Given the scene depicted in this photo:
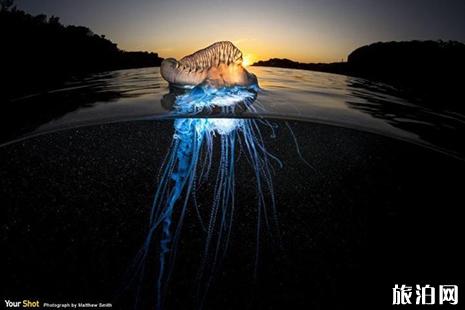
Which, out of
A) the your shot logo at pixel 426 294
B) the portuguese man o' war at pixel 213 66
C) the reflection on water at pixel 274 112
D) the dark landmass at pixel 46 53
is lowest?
the your shot logo at pixel 426 294

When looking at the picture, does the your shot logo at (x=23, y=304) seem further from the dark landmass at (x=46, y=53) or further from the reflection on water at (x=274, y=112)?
the dark landmass at (x=46, y=53)

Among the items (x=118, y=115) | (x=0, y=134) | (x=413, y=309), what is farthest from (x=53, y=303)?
(x=413, y=309)


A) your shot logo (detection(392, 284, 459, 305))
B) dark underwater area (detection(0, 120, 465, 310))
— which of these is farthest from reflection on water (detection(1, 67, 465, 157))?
your shot logo (detection(392, 284, 459, 305))

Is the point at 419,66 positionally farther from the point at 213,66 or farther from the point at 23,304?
the point at 23,304

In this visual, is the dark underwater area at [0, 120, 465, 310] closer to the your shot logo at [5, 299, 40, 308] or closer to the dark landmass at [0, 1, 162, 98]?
the your shot logo at [5, 299, 40, 308]

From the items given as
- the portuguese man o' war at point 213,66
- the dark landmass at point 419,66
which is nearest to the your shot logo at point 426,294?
the dark landmass at point 419,66

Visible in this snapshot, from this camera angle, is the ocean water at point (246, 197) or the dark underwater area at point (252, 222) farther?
the dark underwater area at point (252, 222)

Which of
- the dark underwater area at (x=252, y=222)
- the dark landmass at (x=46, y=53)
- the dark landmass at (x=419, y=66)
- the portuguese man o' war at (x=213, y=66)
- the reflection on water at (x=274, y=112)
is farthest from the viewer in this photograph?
the dark landmass at (x=46, y=53)

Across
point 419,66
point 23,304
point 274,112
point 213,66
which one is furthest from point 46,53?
point 419,66
